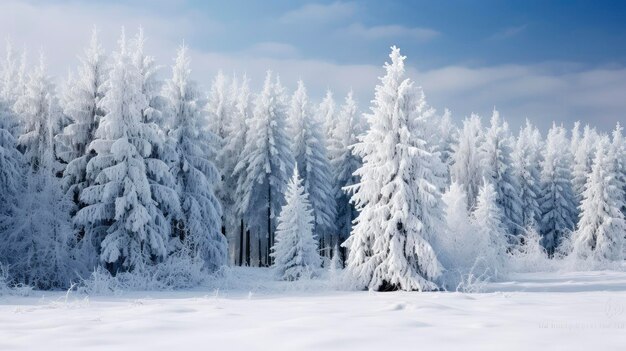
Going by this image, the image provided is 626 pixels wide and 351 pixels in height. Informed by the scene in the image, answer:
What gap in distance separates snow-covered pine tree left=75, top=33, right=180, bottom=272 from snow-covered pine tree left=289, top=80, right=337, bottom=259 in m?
18.0

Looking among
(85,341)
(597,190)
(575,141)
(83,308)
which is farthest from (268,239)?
(575,141)

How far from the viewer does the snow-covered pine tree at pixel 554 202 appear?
179ft

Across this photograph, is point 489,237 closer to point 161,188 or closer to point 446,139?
point 161,188

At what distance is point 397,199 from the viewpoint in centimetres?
1991

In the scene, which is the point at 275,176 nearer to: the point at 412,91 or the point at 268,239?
the point at 268,239

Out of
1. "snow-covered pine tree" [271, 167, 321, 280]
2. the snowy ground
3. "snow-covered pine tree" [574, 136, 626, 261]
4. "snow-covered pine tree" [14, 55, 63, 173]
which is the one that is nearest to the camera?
the snowy ground

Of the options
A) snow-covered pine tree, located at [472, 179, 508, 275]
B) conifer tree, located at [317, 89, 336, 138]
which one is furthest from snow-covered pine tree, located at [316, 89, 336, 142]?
snow-covered pine tree, located at [472, 179, 508, 275]

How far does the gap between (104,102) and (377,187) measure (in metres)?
11.4

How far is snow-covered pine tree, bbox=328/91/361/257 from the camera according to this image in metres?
44.6

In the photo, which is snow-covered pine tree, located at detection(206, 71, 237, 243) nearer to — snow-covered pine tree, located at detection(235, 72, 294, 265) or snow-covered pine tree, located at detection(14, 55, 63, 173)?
snow-covered pine tree, located at detection(235, 72, 294, 265)

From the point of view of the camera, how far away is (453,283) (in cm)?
2059

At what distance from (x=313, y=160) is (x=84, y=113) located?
64.0 feet

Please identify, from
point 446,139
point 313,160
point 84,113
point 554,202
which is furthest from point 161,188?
point 554,202

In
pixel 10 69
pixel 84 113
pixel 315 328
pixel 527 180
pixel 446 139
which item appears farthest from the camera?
pixel 446 139
